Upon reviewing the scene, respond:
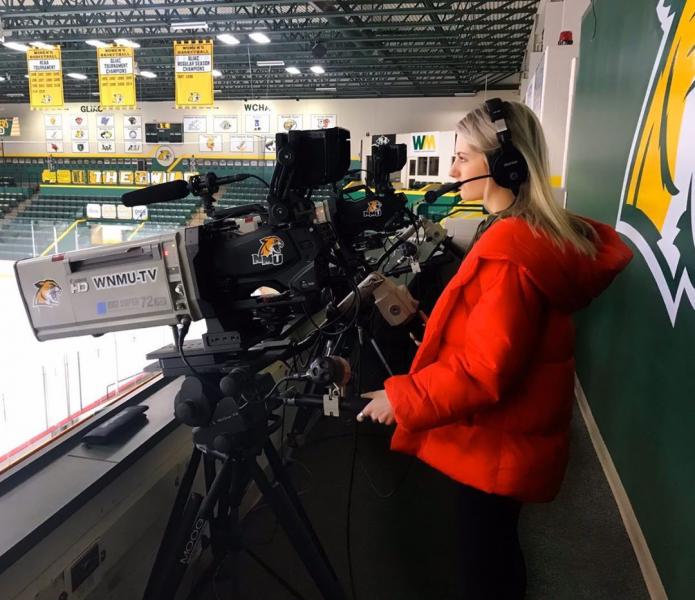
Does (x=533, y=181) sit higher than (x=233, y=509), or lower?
higher

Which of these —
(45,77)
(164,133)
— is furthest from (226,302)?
(164,133)

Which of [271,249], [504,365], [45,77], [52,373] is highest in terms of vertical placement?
[45,77]

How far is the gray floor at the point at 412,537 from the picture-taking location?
187cm

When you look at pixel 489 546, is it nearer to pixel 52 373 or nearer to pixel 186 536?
pixel 186 536

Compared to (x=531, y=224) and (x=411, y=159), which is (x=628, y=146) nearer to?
(x=531, y=224)

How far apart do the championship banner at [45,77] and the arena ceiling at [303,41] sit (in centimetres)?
220

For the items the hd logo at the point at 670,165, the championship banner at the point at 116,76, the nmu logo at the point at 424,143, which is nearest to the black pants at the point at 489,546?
the hd logo at the point at 670,165

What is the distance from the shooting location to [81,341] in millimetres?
2426

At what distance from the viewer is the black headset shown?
1122 mm

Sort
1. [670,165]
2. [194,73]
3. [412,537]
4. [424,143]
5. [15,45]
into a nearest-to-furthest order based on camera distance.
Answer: [670,165], [412,537], [194,73], [15,45], [424,143]

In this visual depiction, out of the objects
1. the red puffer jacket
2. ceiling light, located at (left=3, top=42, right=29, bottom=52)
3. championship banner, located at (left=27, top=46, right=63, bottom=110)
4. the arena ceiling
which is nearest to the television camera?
the red puffer jacket

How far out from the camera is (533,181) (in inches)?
44.6

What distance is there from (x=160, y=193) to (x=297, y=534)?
0.89 meters

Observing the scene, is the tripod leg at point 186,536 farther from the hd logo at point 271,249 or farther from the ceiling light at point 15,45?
the ceiling light at point 15,45
